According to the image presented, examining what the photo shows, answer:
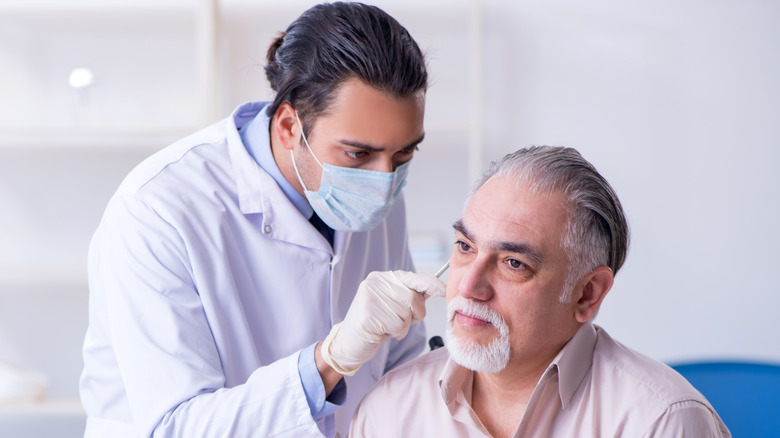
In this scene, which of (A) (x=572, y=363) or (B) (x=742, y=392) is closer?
(A) (x=572, y=363)

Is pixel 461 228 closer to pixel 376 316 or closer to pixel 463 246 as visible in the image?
pixel 463 246

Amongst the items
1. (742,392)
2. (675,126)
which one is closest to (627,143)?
(675,126)

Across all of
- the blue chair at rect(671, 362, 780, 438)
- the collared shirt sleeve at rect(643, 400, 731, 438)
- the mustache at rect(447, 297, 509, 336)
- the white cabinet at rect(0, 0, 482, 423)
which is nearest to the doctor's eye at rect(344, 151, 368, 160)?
→ the mustache at rect(447, 297, 509, 336)

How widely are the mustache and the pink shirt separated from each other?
0.11 metres

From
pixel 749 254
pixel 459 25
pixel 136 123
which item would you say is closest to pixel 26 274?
pixel 136 123

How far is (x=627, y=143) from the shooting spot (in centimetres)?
301

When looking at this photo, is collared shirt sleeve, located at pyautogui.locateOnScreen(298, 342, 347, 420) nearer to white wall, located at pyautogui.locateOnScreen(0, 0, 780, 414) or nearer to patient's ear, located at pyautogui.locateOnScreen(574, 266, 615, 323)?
patient's ear, located at pyautogui.locateOnScreen(574, 266, 615, 323)

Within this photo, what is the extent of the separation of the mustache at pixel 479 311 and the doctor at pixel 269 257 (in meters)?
0.05

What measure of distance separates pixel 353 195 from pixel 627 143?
1837 millimetres

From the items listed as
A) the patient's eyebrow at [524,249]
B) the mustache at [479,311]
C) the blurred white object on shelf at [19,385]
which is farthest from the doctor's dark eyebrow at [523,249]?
the blurred white object on shelf at [19,385]

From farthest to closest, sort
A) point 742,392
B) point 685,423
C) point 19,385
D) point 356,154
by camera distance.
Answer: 1. point 19,385
2. point 742,392
3. point 356,154
4. point 685,423

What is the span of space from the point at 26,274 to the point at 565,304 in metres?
2.04

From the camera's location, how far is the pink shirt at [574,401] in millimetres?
1236

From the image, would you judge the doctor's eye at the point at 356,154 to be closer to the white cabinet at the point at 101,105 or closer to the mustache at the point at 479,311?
the mustache at the point at 479,311
